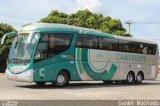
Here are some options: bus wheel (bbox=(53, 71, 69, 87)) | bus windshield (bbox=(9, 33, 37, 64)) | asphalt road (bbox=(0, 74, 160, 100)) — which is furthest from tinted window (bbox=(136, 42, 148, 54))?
bus windshield (bbox=(9, 33, 37, 64))

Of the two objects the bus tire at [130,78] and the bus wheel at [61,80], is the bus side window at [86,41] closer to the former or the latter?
the bus wheel at [61,80]

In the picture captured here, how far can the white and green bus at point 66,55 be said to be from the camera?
21.5m

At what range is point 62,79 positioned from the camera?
22938 millimetres

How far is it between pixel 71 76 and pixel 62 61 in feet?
4.01

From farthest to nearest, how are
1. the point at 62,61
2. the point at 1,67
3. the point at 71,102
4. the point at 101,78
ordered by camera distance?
the point at 1,67 → the point at 101,78 → the point at 62,61 → the point at 71,102

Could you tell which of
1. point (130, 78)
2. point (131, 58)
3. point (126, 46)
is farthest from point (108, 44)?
point (130, 78)

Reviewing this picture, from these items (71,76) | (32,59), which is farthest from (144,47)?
(32,59)

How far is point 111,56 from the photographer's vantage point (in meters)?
26.7

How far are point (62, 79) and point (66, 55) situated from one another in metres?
1.28

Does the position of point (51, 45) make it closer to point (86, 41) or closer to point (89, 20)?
point (86, 41)

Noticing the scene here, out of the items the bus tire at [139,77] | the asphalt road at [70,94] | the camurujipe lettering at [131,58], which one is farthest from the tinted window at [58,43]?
the bus tire at [139,77]

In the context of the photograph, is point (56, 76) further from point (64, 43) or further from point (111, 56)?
point (111, 56)

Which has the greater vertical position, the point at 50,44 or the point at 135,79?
the point at 50,44

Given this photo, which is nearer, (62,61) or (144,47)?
(62,61)
